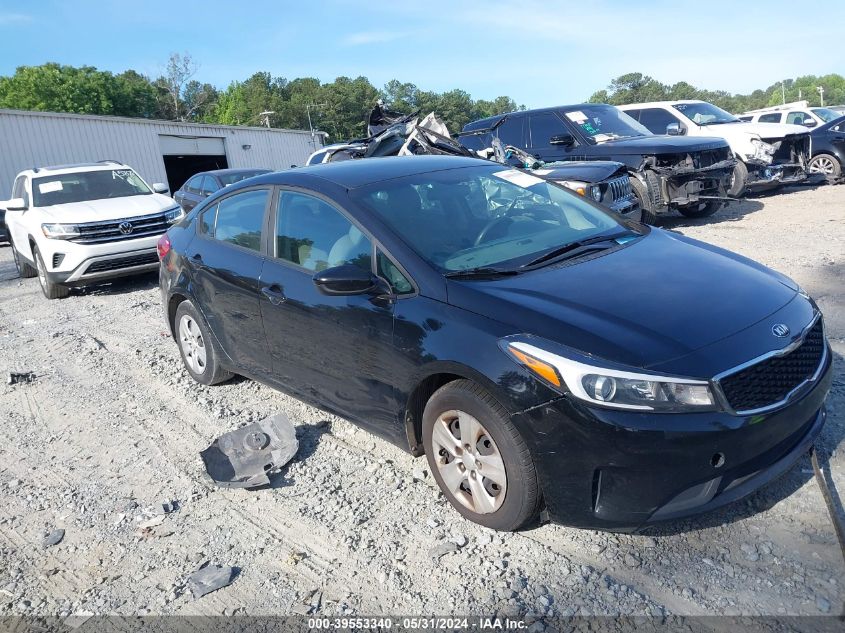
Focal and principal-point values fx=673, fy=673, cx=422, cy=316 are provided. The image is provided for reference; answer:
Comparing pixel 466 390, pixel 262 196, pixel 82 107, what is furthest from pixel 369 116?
pixel 82 107

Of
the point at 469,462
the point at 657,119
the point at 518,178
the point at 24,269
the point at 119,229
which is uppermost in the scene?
the point at 657,119

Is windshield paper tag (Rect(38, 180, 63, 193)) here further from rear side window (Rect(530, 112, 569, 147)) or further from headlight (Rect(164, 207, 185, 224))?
rear side window (Rect(530, 112, 569, 147))

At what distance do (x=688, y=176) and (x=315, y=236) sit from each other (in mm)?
7746

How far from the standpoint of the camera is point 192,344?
526cm

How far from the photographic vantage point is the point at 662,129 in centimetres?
1365

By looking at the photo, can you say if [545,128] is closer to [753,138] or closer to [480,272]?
[753,138]

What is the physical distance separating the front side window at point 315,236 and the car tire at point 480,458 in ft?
2.90

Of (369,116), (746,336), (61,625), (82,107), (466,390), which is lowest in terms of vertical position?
(61,625)

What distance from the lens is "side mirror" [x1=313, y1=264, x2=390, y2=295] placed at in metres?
3.29

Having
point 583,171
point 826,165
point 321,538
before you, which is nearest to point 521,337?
point 321,538

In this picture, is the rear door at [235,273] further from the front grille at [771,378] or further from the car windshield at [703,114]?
the car windshield at [703,114]

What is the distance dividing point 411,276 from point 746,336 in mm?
1505

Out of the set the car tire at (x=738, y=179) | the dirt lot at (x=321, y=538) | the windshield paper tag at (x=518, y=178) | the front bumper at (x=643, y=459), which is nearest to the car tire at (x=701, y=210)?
A: the car tire at (x=738, y=179)

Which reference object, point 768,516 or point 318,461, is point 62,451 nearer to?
point 318,461
